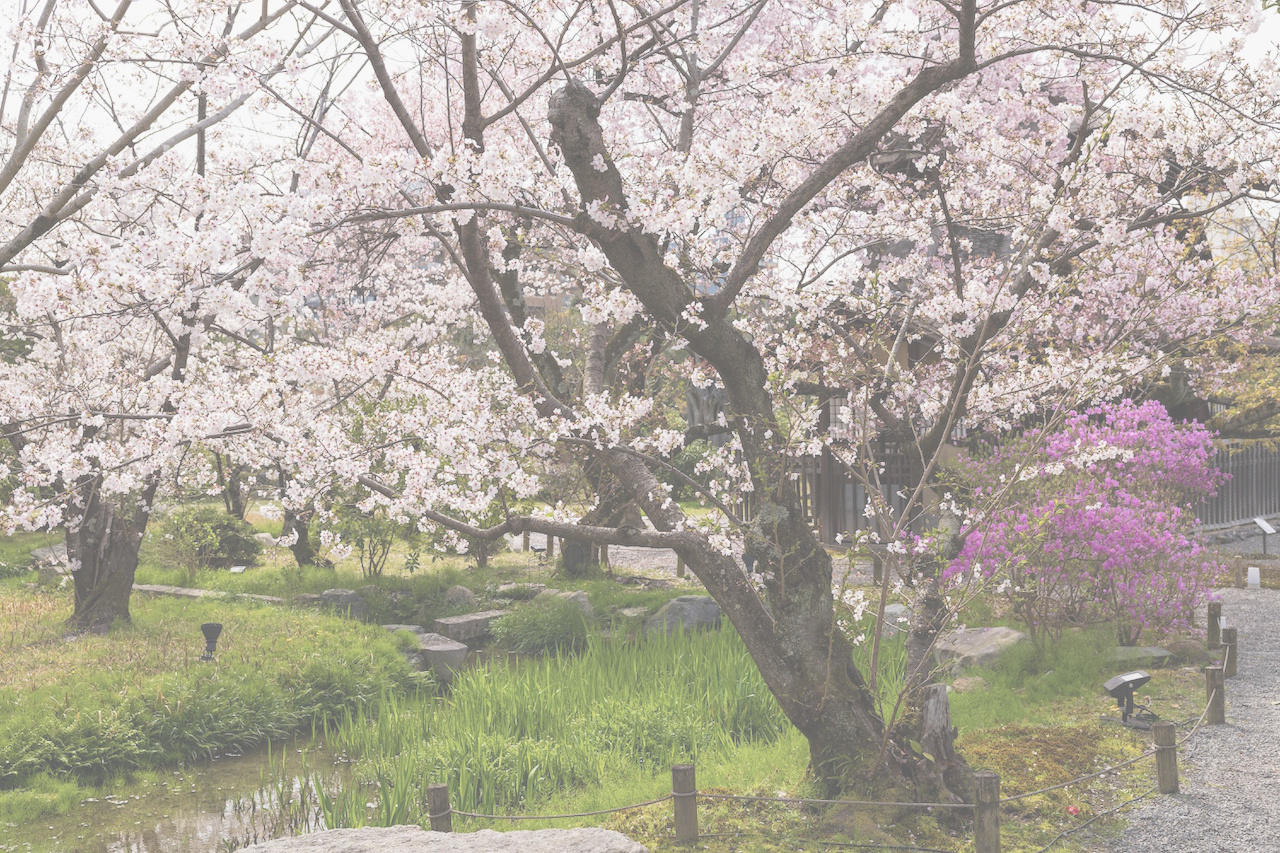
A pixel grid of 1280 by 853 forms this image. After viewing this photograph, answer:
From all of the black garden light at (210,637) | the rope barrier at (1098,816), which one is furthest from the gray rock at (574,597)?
the rope barrier at (1098,816)

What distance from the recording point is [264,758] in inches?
276

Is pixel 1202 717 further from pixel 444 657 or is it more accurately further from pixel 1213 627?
pixel 444 657

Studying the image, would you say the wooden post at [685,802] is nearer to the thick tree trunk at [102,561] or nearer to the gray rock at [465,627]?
the gray rock at [465,627]

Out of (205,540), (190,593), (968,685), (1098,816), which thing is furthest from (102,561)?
(1098,816)

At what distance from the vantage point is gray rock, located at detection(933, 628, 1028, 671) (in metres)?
7.33

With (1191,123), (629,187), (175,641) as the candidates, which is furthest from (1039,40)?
(175,641)

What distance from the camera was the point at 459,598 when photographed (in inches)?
450

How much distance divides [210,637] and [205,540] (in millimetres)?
5663

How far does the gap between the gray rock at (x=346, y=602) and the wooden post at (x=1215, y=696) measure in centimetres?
821

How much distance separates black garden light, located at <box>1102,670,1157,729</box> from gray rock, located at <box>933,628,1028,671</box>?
1250 millimetres

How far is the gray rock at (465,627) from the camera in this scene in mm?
10281

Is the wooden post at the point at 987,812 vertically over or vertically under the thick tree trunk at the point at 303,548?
A: under

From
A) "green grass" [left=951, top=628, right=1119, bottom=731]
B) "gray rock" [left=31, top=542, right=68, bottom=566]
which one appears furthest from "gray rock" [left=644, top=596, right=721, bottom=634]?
"gray rock" [left=31, top=542, right=68, bottom=566]

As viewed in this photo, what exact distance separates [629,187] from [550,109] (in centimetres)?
66
